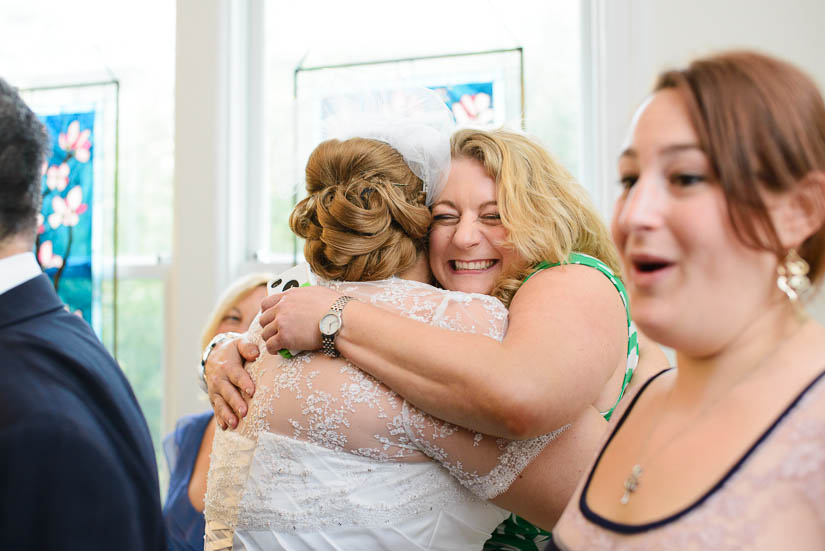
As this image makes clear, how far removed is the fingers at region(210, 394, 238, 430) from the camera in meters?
1.36

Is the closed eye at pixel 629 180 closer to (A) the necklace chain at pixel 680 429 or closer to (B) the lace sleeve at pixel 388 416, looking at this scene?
(A) the necklace chain at pixel 680 429

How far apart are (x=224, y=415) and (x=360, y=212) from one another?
46 cm

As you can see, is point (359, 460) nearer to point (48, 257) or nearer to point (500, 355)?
point (500, 355)

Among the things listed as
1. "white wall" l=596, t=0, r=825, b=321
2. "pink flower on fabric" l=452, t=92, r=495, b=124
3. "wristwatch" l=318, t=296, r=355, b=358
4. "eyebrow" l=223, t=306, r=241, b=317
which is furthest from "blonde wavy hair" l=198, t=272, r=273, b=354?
"wristwatch" l=318, t=296, r=355, b=358

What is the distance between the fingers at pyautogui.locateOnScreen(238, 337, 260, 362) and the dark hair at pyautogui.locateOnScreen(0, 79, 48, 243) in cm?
43

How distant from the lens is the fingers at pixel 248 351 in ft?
Result: 4.63

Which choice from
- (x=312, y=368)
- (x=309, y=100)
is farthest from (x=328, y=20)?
(x=312, y=368)

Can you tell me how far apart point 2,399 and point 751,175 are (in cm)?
102

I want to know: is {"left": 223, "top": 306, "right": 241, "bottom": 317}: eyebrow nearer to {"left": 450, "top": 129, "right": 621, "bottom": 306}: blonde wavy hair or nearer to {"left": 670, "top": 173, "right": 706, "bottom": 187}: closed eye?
{"left": 450, "top": 129, "right": 621, "bottom": 306}: blonde wavy hair

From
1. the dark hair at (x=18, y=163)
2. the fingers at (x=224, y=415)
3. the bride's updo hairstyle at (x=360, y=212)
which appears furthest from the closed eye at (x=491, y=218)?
the dark hair at (x=18, y=163)

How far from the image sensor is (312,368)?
127cm

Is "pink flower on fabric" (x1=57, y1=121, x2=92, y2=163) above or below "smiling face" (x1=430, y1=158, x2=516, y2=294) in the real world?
above

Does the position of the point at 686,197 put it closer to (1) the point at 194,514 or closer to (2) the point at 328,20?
(1) the point at 194,514

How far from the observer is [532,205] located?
150 centimetres
